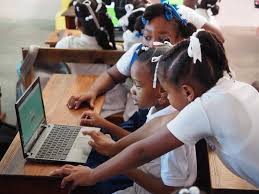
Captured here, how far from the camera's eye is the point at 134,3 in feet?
9.52

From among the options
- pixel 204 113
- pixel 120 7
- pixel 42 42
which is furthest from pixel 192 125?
pixel 42 42

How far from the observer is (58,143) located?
5.24ft

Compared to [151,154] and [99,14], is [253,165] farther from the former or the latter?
[99,14]

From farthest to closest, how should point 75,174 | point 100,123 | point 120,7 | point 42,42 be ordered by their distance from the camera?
point 42,42 < point 120,7 < point 100,123 < point 75,174

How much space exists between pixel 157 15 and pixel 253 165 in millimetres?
1072

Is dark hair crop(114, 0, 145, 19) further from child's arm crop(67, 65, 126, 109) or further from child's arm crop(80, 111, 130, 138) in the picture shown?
child's arm crop(80, 111, 130, 138)

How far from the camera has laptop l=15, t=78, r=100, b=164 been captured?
1.47 metres

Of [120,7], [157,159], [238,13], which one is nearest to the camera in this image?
[157,159]

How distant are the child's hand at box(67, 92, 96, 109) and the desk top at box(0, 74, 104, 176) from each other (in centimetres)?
2

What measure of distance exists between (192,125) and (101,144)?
469mm

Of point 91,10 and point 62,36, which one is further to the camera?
point 62,36

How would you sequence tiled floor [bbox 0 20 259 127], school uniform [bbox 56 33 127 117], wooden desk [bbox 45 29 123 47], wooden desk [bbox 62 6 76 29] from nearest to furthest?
school uniform [bbox 56 33 127 117] → wooden desk [bbox 45 29 123 47] → wooden desk [bbox 62 6 76 29] → tiled floor [bbox 0 20 259 127]

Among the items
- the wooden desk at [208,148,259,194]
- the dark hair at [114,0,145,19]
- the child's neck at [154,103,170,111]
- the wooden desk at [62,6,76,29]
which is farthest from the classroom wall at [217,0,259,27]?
the wooden desk at [208,148,259,194]

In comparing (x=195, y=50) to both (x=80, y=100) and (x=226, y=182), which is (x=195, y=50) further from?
(x=80, y=100)
